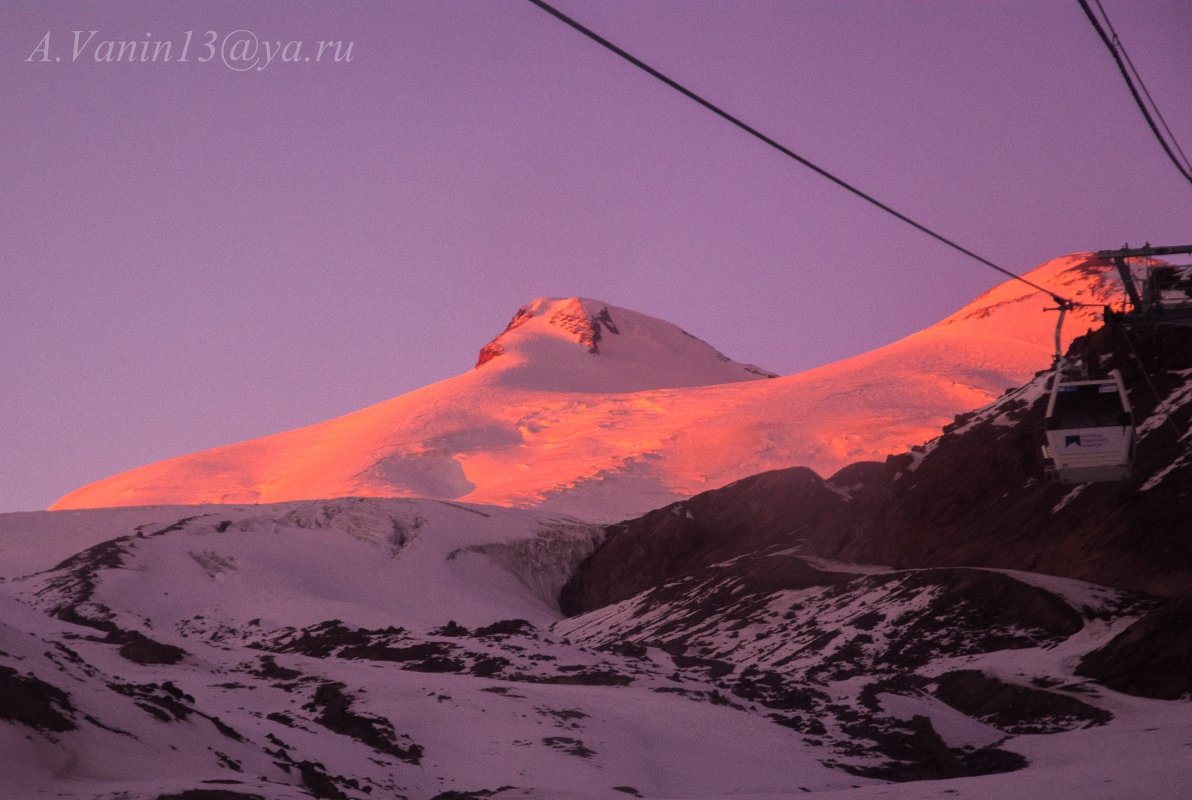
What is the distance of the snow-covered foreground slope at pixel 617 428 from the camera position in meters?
130

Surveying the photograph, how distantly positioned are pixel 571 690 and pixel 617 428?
361 ft

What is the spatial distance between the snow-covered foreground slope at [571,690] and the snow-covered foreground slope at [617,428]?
40.3 metres

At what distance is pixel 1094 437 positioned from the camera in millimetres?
22734

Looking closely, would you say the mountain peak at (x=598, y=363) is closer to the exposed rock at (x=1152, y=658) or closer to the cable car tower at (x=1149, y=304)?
the exposed rock at (x=1152, y=658)

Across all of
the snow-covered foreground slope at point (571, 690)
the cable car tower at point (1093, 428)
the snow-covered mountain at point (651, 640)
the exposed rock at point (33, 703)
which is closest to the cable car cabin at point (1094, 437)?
the cable car tower at point (1093, 428)

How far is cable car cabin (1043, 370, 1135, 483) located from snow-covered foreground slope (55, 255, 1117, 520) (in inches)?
3423

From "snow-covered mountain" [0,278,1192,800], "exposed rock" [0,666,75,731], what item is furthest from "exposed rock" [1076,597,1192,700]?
"exposed rock" [0,666,75,731]

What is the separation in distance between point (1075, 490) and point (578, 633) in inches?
940

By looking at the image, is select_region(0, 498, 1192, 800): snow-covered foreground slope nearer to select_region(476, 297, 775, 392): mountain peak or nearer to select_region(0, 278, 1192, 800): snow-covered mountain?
select_region(0, 278, 1192, 800): snow-covered mountain

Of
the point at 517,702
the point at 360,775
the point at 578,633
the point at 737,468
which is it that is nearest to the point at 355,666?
the point at 517,702

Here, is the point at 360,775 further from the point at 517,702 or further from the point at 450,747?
the point at 517,702

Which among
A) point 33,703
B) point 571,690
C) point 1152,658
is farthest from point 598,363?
point 33,703

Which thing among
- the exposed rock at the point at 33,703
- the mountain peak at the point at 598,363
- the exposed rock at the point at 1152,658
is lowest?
the exposed rock at the point at 1152,658

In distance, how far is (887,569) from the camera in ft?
A: 232
